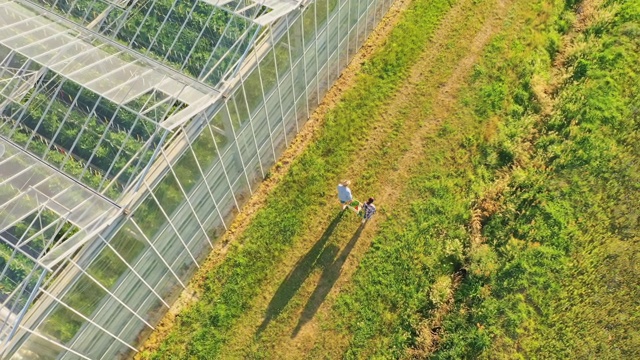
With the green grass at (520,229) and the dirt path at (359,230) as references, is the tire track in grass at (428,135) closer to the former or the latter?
the dirt path at (359,230)

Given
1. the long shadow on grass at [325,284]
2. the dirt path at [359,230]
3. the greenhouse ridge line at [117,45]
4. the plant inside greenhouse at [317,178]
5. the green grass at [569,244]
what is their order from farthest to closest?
the long shadow on grass at [325,284]
the dirt path at [359,230]
the green grass at [569,244]
the greenhouse ridge line at [117,45]
the plant inside greenhouse at [317,178]

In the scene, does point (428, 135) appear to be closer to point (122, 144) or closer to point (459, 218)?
point (459, 218)

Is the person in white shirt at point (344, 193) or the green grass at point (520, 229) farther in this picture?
the person in white shirt at point (344, 193)

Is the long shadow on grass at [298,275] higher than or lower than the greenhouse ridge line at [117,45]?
lower

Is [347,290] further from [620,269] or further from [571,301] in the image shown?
[620,269]

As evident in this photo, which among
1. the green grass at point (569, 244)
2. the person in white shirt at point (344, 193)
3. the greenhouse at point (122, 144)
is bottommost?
the greenhouse at point (122, 144)

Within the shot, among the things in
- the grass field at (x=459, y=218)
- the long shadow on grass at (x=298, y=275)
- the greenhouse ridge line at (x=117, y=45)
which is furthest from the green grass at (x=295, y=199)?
the greenhouse ridge line at (x=117, y=45)

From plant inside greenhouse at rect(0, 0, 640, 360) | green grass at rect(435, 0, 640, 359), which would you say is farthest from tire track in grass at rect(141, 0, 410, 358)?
green grass at rect(435, 0, 640, 359)
